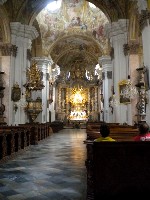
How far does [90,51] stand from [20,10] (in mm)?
14635

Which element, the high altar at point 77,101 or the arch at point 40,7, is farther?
the high altar at point 77,101

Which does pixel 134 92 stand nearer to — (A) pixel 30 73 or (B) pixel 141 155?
(A) pixel 30 73

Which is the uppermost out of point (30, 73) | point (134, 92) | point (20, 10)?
point (20, 10)

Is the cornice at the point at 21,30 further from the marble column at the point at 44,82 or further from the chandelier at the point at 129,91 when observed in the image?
the marble column at the point at 44,82

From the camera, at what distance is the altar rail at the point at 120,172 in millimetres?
3160

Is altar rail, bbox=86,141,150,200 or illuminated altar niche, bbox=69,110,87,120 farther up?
illuminated altar niche, bbox=69,110,87,120

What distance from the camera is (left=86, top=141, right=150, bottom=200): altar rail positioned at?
Result: 3.16m

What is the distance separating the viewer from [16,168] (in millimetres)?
5684

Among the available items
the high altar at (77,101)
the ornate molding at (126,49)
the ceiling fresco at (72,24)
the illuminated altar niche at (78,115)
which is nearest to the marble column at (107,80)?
the ceiling fresco at (72,24)

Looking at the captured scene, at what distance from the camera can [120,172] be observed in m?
3.17

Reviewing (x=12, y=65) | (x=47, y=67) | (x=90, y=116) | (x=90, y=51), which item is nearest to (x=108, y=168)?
(x=12, y=65)

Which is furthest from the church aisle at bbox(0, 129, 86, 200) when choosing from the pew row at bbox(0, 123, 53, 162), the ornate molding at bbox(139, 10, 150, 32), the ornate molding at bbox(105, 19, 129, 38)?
the ornate molding at bbox(105, 19, 129, 38)

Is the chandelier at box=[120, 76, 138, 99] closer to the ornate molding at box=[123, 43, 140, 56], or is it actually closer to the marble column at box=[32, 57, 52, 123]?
the ornate molding at box=[123, 43, 140, 56]

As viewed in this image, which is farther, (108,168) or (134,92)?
(134,92)
